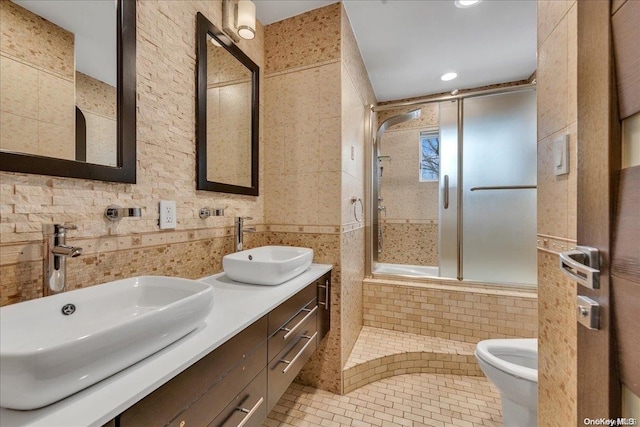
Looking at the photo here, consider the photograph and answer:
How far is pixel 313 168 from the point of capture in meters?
1.81

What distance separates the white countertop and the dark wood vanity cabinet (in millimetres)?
31

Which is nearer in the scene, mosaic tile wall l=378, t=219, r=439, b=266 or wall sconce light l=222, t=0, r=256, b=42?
wall sconce light l=222, t=0, r=256, b=42

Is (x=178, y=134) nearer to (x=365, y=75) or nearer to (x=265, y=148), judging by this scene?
(x=265, y=148)

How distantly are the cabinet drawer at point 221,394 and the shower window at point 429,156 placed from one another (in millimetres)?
2973

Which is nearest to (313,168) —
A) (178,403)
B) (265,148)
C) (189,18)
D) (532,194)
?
(265,148)

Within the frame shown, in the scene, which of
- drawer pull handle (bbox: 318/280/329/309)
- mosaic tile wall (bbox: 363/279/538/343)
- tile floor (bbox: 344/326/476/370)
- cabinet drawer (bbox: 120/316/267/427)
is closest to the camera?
cabinet drawer (bbox: 120/316/267/427)

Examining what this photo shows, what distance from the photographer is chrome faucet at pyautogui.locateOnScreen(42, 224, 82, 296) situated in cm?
76

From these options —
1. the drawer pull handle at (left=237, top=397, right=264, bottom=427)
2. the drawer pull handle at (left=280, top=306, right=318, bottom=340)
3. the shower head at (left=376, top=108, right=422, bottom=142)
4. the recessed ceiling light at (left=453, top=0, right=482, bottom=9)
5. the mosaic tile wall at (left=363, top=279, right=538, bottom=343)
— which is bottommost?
the mosaic tile wall at (left=363, top=279, right=538, bottom=343)

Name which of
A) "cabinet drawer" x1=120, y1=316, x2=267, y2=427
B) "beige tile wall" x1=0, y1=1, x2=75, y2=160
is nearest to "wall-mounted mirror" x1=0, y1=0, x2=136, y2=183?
"beige tile wall" x1=0, y1=1, x2=75, y2=160

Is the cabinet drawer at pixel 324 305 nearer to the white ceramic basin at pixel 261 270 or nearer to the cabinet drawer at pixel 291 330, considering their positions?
the cabinet drawer at pixel 291 330

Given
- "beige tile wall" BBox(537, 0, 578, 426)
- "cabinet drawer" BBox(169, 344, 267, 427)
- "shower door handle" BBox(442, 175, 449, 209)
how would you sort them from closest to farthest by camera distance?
"cabinet drawer" BBox(169, 344, 267, 427) → "beige tile wall" BBox(537, 0, 578, 426) → "shower door handle" BBox(442, 175, 449, 209)

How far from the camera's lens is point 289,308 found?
1.18 m

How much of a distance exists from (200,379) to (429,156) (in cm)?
333

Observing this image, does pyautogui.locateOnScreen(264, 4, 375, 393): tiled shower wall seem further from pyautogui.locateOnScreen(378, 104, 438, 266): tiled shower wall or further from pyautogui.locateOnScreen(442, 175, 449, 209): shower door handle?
pyautogui.locateOnScreen(378, 104, 438, 266): tiled shower wall
